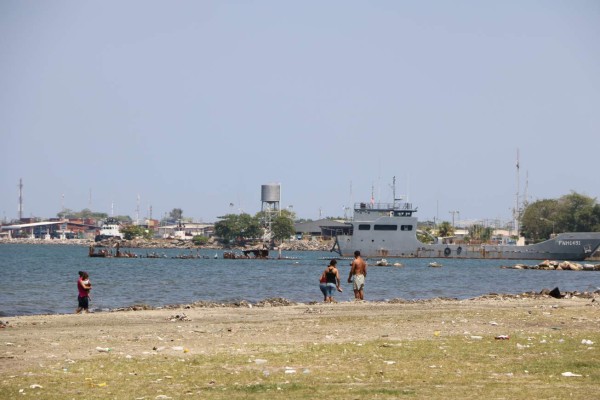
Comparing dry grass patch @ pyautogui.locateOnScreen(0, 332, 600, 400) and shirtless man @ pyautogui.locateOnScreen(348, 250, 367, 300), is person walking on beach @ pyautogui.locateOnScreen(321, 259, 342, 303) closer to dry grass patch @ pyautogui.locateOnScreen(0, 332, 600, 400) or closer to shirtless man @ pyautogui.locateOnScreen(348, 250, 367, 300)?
shirtless man @ pyautogui.locateOnScreen(348, 250, 367, 300)

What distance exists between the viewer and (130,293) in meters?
48.2

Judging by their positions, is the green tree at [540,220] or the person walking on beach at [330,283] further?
the green tree at [540,220]

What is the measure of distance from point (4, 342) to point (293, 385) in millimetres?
7257

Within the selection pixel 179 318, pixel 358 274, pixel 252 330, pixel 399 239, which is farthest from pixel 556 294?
pixel 399 239

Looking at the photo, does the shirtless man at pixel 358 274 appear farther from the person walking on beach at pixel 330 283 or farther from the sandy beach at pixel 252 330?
the sandy beach at pixel 252 330

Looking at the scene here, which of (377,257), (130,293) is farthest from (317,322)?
(377,257)

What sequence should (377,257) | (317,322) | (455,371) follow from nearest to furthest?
(455,371) < (317,322) < (377,257)

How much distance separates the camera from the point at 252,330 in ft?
68.3

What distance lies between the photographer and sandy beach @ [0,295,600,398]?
1653 centimetres

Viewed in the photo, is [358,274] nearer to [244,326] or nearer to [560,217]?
[244,326]

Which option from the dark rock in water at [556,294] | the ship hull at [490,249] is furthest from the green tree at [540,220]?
the dark rock in water at [556,294]

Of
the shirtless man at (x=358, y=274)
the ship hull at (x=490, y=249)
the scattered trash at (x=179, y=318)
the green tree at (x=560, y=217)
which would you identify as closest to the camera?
the scattered trash at (x=179, y=318)

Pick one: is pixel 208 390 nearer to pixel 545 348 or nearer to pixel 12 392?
pixel 12 392

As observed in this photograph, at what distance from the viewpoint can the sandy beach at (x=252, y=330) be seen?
54.2 feet
